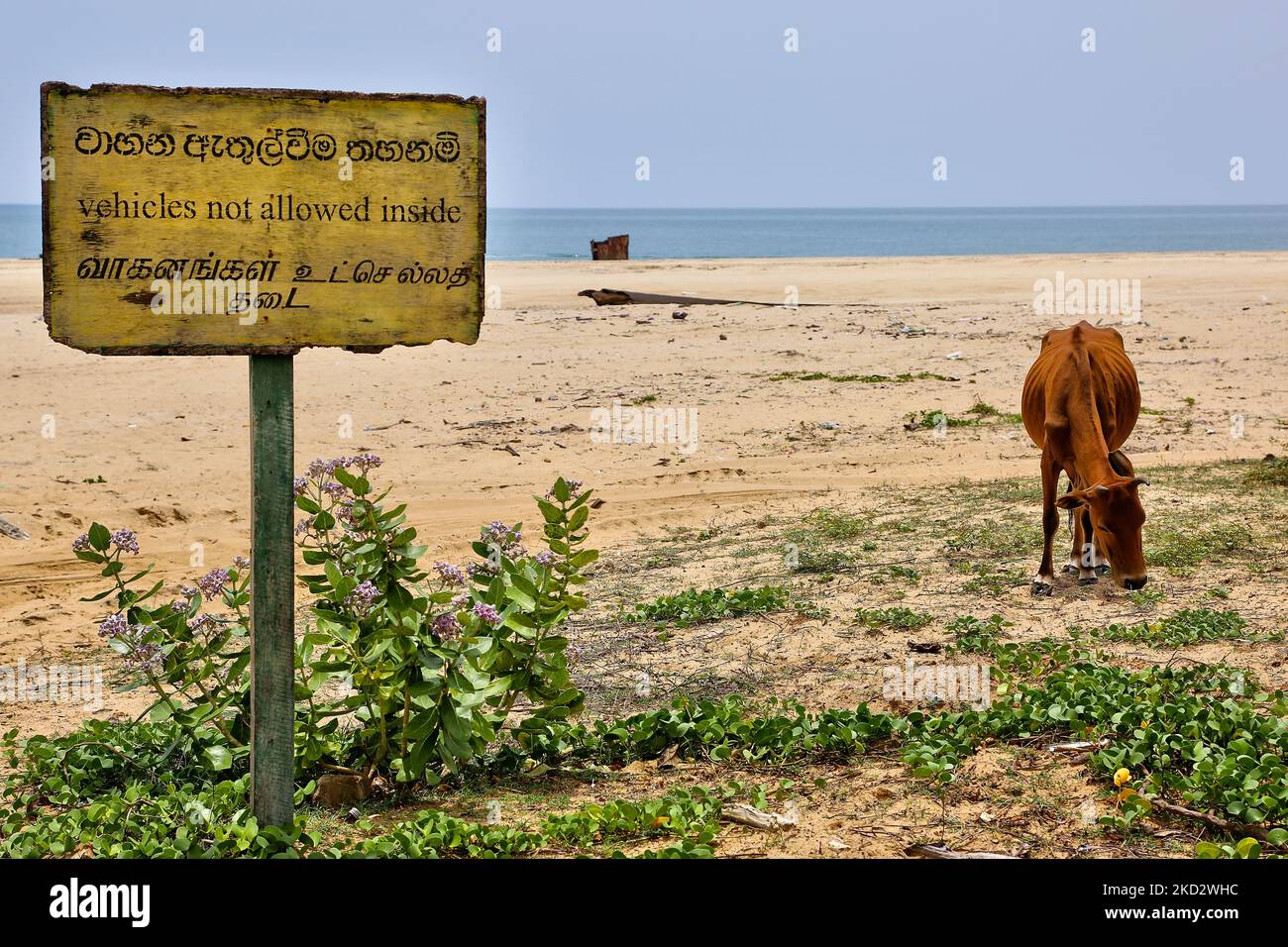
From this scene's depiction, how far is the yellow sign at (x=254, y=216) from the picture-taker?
446 cm

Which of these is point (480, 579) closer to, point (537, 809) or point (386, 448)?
point (537, 809)

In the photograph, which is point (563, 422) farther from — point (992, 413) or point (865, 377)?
point (992, 413)

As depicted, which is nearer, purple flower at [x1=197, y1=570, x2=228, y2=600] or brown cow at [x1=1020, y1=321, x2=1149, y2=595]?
purple flower at [x1=197, y1=570, x2=228, y2=600]

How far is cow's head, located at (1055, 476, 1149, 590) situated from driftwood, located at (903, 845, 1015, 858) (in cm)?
368

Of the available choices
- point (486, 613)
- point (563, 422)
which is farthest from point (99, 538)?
point (563, 422)

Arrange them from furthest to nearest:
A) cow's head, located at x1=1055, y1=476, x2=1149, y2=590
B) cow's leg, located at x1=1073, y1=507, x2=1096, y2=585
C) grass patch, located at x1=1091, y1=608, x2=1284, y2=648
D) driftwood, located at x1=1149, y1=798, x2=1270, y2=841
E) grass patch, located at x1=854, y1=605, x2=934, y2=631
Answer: cow's leg, located at x1=1073, y1=507, x2=1096, y2=585
cow's head, located at x1=1055, y1=476, x2=1149, y2=590
grass patch, located at x1=854, y1=605, x2=934, y2=631
grass patch, located at x1=1091, y1=608, x2=1284, y2=648
driftwood, located at x1=1149, y1=798, x2=1270, y2=841

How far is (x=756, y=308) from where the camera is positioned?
26.7 metres

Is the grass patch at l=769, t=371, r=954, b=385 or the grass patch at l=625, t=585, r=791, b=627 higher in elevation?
the grass patch at l=769, t=371, r=954, b=385

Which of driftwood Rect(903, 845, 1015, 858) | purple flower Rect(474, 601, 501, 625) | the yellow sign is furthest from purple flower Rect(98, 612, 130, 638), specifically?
driftwood Rect(903, 845, 1015, 858)

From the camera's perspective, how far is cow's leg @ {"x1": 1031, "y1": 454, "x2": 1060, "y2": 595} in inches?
320

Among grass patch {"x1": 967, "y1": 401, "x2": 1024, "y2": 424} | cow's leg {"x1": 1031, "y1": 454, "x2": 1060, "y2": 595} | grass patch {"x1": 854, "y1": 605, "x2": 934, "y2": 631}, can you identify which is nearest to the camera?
grass patch {"x1": 854, "y1": 605, "x2": 934, "y2": 631}

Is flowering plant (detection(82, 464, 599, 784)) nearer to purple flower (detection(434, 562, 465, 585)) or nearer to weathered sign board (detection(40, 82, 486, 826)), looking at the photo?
purple flower (detection(434, 562, 465, 585))

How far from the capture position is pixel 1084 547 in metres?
8.49

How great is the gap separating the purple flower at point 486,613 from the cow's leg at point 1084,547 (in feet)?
14.9
